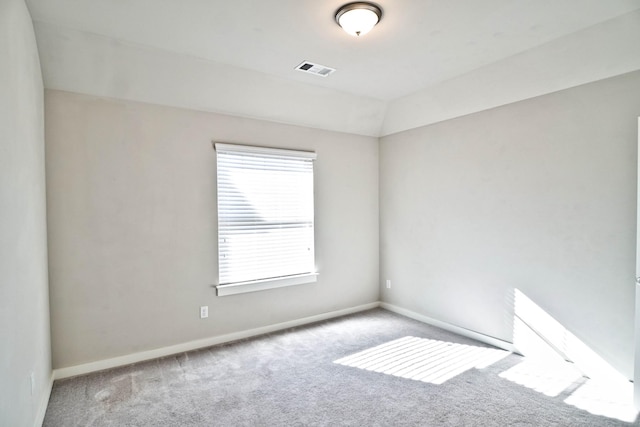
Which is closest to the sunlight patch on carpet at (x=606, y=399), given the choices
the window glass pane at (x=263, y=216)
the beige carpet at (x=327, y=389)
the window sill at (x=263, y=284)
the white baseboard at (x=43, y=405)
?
the beige carpet at (x=327, y=389)

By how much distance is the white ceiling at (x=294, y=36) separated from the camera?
229cm

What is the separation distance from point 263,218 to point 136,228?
1308mm

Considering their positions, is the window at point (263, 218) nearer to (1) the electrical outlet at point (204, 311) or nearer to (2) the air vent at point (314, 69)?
(1) the electrical outlet at point (204, 311)

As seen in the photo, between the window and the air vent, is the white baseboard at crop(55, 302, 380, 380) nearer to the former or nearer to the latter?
the window

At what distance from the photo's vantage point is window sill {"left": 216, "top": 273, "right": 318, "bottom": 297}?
3.61 m

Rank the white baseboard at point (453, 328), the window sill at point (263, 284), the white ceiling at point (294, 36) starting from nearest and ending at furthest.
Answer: the white ceiling at point (294, 36) < the white baseboard at point (453, 328) < the window sill at point (263, 284)

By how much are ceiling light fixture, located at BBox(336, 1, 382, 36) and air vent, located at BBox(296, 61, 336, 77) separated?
33.0 inches

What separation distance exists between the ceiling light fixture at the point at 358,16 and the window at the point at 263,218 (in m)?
1.78

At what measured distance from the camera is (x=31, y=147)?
2.30 m

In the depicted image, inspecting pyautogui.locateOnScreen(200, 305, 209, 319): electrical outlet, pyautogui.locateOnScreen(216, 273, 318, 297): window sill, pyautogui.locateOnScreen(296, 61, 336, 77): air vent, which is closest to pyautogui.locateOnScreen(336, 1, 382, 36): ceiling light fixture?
pyautogui.locateOnScreen(296, 61, 336, 77): air vent

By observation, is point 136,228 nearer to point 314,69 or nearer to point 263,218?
point 263,218

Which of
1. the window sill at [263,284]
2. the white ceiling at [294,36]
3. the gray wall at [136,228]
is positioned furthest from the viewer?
the window sill at [263,284]

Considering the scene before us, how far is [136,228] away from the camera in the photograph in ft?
10.4

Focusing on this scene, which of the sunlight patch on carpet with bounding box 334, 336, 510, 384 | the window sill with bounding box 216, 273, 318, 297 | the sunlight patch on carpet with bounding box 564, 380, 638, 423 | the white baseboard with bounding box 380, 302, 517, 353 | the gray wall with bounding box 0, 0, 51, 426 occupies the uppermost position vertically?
the gray wall with bounding box 0, 0, 51, 426
